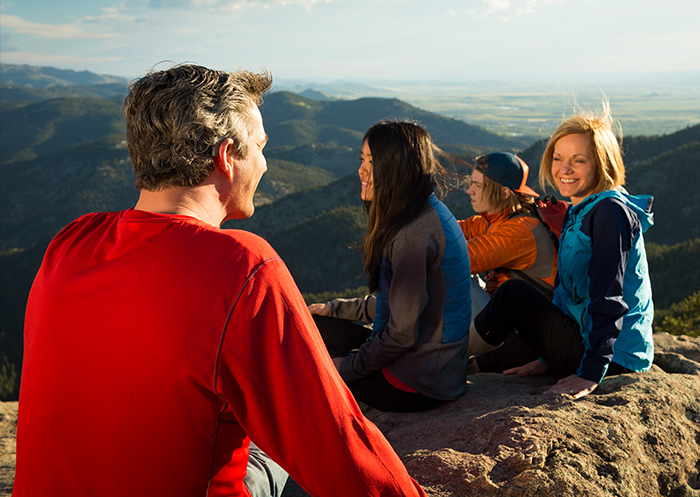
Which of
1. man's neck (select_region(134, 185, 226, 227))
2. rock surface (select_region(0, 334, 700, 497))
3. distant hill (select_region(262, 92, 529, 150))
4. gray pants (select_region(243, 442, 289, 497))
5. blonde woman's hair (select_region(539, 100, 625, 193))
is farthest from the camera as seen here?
distant hill (select_region(262, 92, 529, 150))

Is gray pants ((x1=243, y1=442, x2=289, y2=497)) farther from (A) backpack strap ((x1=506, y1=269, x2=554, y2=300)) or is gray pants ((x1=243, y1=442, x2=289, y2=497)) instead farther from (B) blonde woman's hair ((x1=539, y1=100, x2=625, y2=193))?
(A) backpack strap ((x1=506, y1=269, x2=554, y2=300))

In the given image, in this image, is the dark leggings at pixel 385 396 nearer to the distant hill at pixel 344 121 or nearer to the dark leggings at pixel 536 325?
the dark leggings at pixel 536 325

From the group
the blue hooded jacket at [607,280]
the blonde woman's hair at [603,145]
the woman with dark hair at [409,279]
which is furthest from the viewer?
the blonde woman's hair at [603,145]

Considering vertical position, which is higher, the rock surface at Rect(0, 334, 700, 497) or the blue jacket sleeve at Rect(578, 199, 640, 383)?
the blue jacket sleeve at Rect(578, 199, 640, 383)

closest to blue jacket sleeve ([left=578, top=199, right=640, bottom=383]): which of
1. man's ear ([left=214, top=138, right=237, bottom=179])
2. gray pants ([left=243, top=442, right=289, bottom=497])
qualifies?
gray pants ([left=243, top=442, right=289, bottom=497])

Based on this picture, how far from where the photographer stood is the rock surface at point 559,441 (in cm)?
210

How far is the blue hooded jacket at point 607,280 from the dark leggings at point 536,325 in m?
0.10

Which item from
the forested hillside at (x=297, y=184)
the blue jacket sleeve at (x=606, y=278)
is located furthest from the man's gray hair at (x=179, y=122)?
the blue jacket sleeve at (x=606, y=278)

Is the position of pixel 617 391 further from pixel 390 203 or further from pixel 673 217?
pixel 673 217

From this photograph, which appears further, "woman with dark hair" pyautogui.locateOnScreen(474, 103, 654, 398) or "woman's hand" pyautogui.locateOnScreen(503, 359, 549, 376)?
"woman's hand" pyautogui.locateOnScreen(503, 359, 549, 376)

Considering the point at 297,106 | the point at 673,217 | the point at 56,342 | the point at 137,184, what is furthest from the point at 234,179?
the point at 297,106

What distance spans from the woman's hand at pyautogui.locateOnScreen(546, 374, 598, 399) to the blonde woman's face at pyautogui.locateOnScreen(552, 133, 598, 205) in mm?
1206

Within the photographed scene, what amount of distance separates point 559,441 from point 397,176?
5.16ft

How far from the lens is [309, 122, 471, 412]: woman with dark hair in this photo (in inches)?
104
